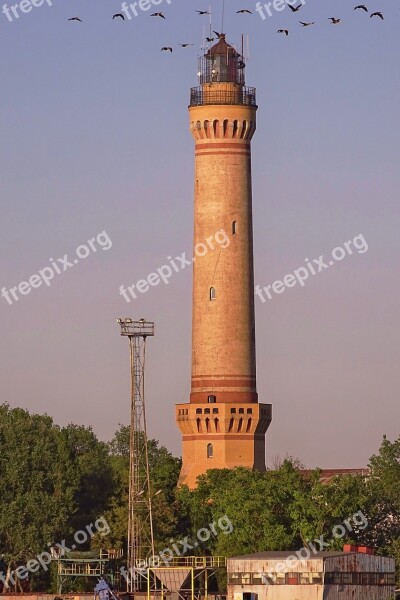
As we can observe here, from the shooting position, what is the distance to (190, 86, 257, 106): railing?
165625 mm

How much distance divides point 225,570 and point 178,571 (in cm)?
439

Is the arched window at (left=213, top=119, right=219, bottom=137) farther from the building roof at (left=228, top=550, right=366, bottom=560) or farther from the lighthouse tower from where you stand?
the building roof at (left=228, top=550, right=366, bottom=560)

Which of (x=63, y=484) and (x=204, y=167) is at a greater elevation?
(x=204, y=167)

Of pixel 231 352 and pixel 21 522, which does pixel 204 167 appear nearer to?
pixel 231 352

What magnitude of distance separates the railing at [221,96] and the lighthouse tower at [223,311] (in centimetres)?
59

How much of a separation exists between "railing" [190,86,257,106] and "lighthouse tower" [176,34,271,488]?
0.59 meters

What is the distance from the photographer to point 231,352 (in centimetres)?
16288

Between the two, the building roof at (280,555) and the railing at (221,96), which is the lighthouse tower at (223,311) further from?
the building roof at (280,555)

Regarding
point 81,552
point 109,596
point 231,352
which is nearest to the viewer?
point 109,596

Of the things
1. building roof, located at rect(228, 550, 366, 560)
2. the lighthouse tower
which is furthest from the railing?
building roof, located at rect(228, 550, 366, 560)

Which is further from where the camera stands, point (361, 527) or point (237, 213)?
point (237, 213)

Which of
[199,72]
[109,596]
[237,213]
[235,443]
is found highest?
[199,72]

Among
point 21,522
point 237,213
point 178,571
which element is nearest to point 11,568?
point 21,522

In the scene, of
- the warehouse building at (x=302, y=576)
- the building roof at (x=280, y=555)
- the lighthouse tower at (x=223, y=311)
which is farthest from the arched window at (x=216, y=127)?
the warehouse building at (x=302, y=576)
